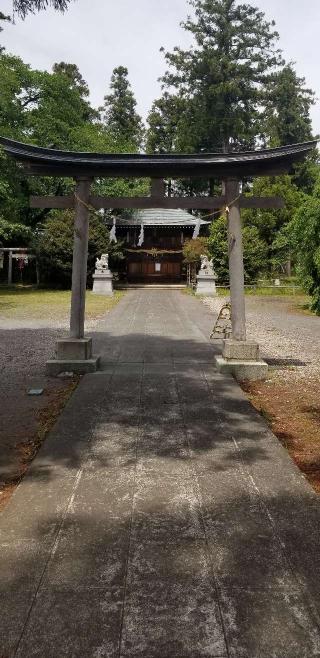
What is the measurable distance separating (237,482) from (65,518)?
1.52 m

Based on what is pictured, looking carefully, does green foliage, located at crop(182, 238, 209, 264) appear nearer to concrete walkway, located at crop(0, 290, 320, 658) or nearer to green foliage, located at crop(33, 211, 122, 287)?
green foliage, located at crop(33, 211, 122, 287)

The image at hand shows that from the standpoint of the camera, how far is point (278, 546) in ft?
10.3

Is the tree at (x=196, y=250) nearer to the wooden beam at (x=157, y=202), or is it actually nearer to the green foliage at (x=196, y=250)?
the green foliage at (x=196, y=250)

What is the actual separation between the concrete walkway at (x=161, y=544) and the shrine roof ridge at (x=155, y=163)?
4.48 meters

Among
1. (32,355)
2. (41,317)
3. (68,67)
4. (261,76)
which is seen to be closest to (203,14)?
(261,76)

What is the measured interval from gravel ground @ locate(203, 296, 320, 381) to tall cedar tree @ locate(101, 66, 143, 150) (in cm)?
3782

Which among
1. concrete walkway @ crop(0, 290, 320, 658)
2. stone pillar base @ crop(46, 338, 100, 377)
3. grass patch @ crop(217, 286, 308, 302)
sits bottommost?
concrete walkway @ crop(0, 290, 320, 658)

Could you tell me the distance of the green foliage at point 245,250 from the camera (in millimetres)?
30859

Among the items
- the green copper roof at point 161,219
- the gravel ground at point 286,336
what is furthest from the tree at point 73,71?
the gravel ground at point 286,336

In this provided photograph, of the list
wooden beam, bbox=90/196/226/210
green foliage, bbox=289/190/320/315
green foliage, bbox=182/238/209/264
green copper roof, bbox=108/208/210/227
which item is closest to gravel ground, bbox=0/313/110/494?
wooden beam, bbox=90/196/226/210

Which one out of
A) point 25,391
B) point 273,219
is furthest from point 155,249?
point 25,391

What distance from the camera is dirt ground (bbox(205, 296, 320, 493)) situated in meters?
5.31

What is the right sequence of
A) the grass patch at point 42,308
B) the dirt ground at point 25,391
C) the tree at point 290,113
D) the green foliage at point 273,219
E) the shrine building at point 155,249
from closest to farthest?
the dirt ground at point 25,391
the grass patch at point 42,308
the green foliage at point 273,219
the shrine building at point 155,249
the tree at point 290,113

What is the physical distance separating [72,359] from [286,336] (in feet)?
24.5
